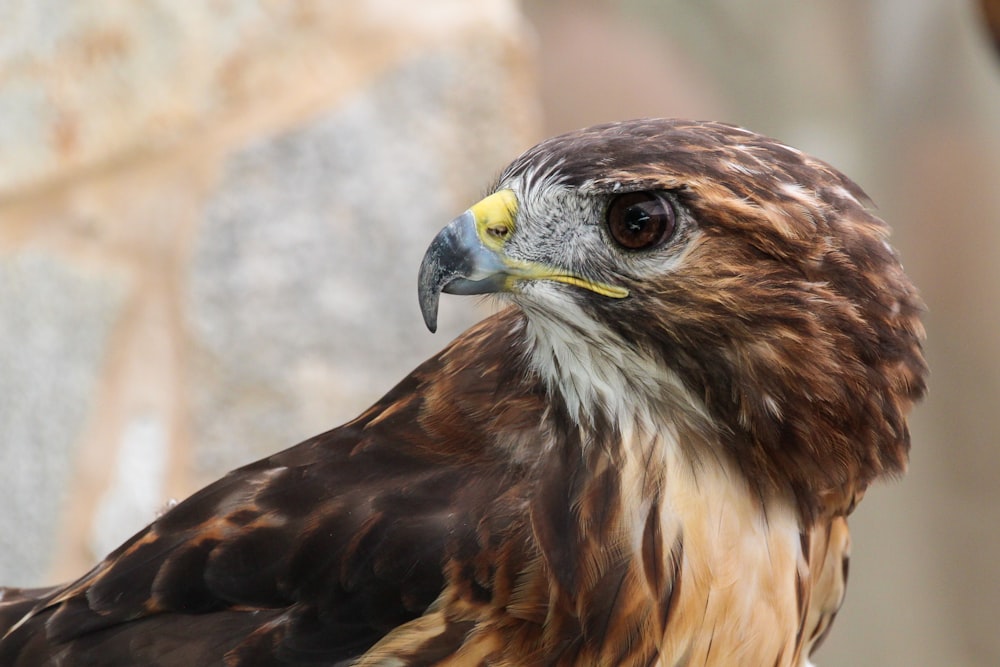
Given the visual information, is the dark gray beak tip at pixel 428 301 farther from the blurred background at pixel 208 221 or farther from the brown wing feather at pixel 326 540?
the blurred background at pixel 208 221

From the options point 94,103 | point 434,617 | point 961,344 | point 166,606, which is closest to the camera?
point 434,617

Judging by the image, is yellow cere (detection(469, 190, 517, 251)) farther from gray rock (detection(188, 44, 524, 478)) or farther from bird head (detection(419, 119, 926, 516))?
gray rock (detection(188, 44, 524, 478))

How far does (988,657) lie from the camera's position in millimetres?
5047

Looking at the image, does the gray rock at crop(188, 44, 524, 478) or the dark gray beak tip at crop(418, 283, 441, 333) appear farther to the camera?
the gray rock at crop(188, 44, 524, 478)

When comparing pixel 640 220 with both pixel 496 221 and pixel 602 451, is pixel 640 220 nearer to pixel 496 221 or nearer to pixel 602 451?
pixel 496 221

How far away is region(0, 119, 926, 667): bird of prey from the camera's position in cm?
127

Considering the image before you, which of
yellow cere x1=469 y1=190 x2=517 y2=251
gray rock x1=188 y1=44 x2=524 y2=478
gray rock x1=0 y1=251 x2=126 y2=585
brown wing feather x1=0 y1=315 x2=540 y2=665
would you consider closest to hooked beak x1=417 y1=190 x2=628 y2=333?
yellow cere x1=469 y1=190 x2=517 y2=251

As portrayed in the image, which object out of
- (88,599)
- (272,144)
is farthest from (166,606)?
(272,144)

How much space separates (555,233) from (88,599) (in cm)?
80

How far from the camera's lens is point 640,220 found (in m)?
1.26

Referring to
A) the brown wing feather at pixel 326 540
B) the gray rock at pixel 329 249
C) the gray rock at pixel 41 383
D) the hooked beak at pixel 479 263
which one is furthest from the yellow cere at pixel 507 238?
the gray rock at pixel 41 383

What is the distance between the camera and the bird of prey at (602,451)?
1.27 meters

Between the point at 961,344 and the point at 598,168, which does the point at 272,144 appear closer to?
the point at 598,168

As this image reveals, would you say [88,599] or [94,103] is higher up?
[94,103]
